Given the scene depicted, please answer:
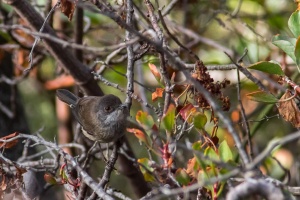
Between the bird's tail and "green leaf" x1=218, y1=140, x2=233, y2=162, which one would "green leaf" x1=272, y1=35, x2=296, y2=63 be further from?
the bird's tail

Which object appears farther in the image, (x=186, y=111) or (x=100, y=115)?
(x=100, y=115)

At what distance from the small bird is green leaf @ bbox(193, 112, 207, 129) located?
110cm

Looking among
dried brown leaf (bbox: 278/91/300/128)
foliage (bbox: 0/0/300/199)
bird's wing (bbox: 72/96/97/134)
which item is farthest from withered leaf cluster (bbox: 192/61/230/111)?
bird's wing (bbox: 72/96/97/134)

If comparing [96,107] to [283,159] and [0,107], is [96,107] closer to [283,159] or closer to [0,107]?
[0,107]

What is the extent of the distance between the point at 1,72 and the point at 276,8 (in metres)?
2.40

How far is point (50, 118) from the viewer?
260 inches

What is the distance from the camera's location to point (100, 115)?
3826 millimetres

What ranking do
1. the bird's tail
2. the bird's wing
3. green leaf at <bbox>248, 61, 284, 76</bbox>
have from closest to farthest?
green leaf at <bbox>248, 61, 284, 76</bbox>, the bird's wing, the bird's tail

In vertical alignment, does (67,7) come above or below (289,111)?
above

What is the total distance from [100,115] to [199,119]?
1658mm

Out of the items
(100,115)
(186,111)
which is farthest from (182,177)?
(100,115)

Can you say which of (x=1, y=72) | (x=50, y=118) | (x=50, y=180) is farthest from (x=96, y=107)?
(x=50, y=118)

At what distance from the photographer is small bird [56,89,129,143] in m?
3.49

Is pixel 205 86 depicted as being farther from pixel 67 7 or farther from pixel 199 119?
pixel 67 7
